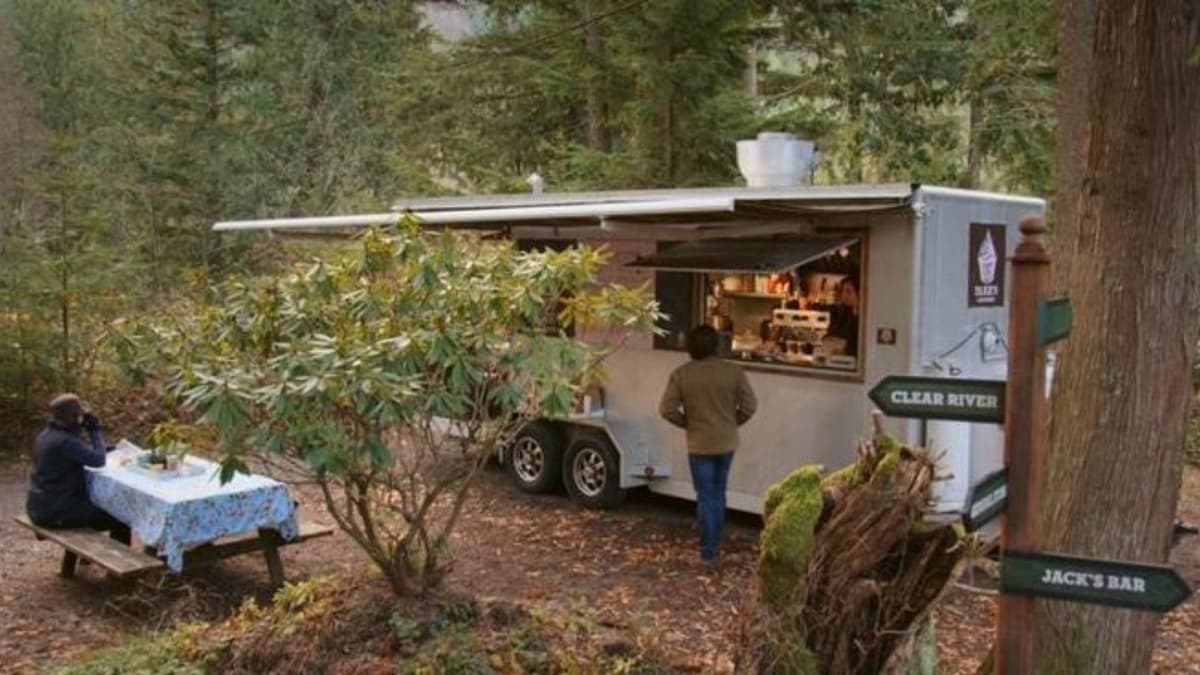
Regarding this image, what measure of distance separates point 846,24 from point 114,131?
11.5 m

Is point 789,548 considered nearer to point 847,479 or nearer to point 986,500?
point 847,479

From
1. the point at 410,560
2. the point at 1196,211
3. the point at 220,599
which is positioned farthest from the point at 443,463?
the point at 1196,211

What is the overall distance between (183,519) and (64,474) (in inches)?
44.4

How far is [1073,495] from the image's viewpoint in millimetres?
4059

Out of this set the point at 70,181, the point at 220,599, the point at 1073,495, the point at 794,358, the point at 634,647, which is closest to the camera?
the point at 1073,495

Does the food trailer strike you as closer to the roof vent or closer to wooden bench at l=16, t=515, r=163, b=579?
the roof vent

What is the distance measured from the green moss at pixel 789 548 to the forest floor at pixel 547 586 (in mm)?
606

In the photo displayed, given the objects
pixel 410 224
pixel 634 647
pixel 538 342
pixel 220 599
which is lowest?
pixel 220 599

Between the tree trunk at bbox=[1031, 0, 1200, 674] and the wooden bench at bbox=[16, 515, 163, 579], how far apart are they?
4.56 m

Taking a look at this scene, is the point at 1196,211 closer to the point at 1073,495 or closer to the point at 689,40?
the point at 1073,495

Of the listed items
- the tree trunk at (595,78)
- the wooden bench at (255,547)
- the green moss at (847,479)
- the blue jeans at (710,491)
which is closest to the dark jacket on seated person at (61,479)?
the wooden bench at (255,547)

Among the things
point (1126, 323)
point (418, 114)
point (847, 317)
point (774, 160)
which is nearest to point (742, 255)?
point (847, 317)

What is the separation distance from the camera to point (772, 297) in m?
7.74

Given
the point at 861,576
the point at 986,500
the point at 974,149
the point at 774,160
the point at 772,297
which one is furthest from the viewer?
the point at 974,149
